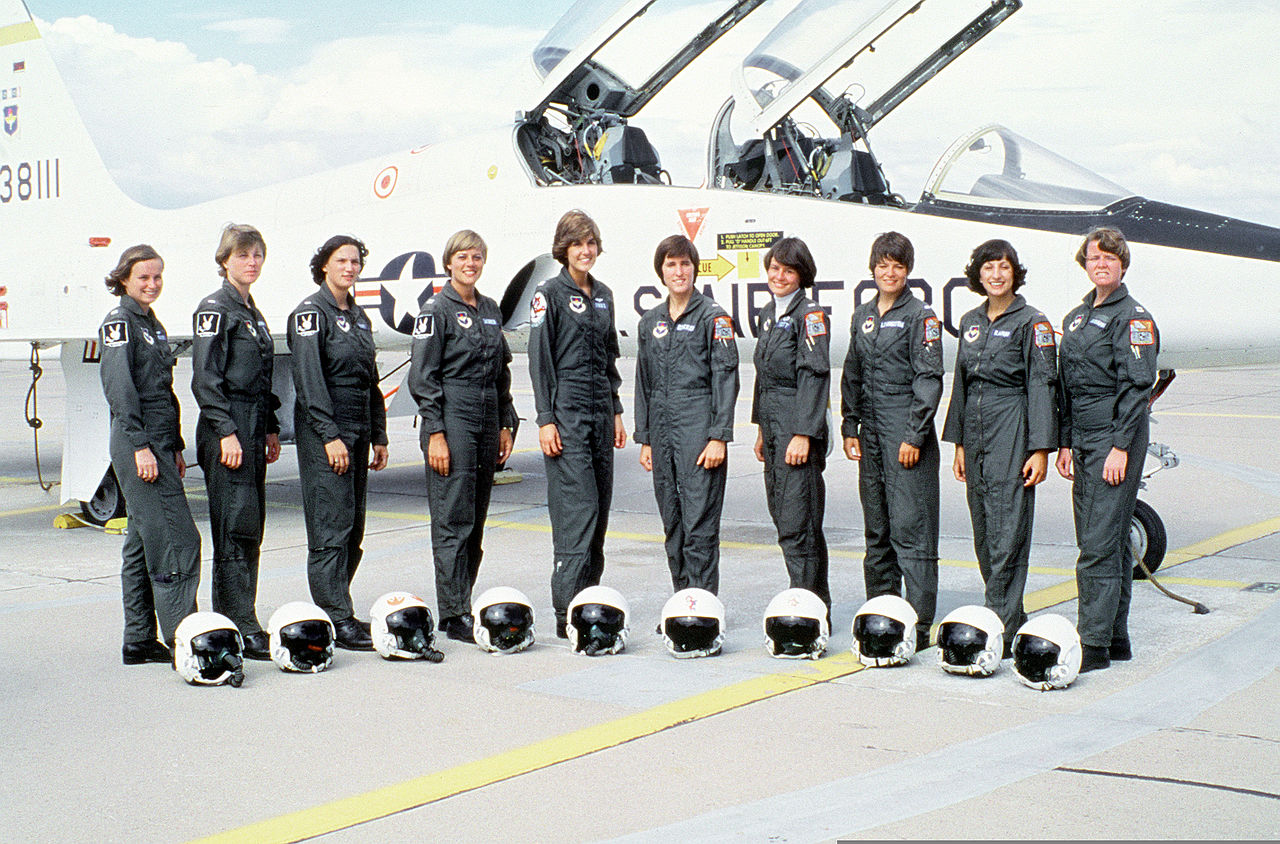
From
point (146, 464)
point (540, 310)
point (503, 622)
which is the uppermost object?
point (540, 310)

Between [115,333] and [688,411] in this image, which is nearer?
[115,333]

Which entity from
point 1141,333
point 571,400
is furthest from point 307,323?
point 1141,333

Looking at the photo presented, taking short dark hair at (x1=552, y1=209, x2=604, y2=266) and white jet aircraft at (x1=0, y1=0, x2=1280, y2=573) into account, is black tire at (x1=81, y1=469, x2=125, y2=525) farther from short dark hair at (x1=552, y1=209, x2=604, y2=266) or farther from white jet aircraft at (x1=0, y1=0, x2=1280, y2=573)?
short dark hair at (x1=552, y1=209, x2=604, y2=266)

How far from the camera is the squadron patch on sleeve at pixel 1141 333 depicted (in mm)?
4766

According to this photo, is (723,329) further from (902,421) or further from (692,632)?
(692,632)

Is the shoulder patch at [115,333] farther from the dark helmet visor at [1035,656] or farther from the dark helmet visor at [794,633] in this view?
the dark helmet visor at [1035,656]

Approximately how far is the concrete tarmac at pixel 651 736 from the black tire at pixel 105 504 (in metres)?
1.94

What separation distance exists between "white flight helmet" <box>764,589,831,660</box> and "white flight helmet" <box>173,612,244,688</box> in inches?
83.8

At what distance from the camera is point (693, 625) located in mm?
5047

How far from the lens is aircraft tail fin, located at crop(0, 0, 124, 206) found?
12.3 m

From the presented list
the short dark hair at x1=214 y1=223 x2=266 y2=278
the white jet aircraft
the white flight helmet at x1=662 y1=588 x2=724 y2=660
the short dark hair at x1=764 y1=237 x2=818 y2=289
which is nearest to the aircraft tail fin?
the white jet aircraft

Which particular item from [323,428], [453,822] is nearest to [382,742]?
[453,822]

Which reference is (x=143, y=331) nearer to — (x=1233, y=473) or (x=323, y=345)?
(x=323, y=345)

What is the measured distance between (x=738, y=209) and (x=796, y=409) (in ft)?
8.80
